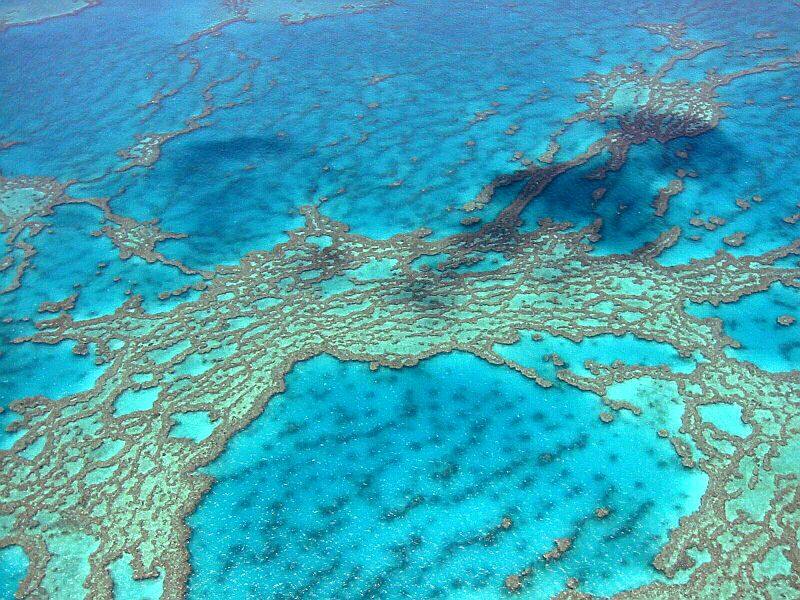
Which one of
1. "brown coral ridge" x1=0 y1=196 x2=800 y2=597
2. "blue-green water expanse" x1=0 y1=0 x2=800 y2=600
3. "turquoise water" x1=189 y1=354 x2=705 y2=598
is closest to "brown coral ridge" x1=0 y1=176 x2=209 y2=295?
"blue-green water expanse" x1=0 y1=0 x2=800 y2=600

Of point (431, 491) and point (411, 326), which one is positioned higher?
point (411, 326)

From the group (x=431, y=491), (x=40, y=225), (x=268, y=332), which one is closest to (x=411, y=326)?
(x=268, y=332)

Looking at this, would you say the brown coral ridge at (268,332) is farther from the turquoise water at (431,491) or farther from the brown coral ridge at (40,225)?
the brown coral ridge at (40,225)

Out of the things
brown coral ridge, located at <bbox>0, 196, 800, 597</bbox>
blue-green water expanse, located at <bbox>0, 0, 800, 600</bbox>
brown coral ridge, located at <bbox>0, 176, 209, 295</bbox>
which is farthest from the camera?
brown coral ridge, located at <bbox>0, 176, 209, 295</bbox>

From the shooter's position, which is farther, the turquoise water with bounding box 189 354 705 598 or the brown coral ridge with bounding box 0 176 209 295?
the brown coral ridge with bounding box 0 176 209 295

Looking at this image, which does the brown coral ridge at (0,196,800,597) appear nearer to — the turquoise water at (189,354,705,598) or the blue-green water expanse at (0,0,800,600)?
the blue-green water expanse at (0,0,800,600)

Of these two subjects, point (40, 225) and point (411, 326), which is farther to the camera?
point (40, 225)

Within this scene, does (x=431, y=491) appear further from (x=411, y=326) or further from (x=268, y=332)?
(x=268, y=332)
